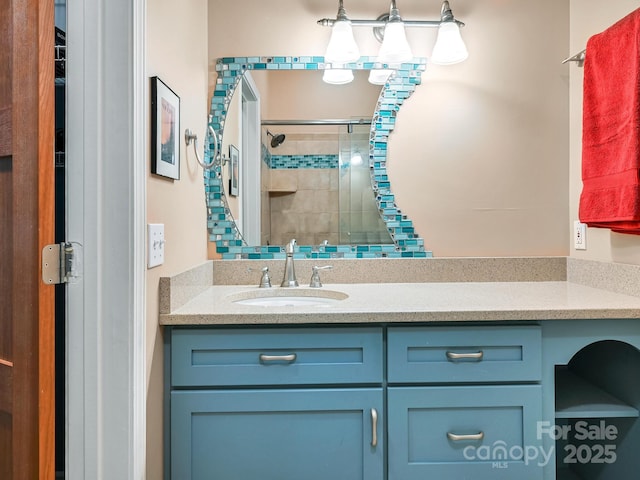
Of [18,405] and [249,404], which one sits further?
[249,404]

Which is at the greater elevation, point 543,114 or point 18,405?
point 543,114

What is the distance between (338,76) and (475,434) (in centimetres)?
144

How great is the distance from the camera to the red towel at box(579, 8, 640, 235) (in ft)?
4.55

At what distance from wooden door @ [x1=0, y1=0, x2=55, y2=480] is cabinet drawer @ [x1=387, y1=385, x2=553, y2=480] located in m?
0.90

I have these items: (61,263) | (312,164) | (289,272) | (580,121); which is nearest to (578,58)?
(580,121)

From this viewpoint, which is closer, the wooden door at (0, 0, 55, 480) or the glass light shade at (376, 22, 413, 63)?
the wooden door at (0, 0, 55, 480)

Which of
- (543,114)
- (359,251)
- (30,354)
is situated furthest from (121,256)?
(543,114)

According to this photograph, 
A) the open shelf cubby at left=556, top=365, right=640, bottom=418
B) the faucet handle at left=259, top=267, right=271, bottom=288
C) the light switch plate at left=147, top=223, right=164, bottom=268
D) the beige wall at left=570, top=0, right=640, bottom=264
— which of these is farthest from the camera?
the faucet handle at left=259, top=267, right=271, bottom=288

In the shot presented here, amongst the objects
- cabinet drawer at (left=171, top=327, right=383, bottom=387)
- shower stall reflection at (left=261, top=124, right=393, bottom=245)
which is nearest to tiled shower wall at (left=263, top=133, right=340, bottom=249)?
shower stall reflection at (left=261, top=124, right=393, bottom=245)

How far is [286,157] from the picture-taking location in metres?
1.86

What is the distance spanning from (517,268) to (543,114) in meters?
0.67

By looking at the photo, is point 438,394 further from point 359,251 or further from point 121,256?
point 121,256

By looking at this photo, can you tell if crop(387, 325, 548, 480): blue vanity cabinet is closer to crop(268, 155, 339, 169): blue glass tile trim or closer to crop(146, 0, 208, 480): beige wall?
crop(146, 0, 208, 480): beige wall

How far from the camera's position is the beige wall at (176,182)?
117cm
